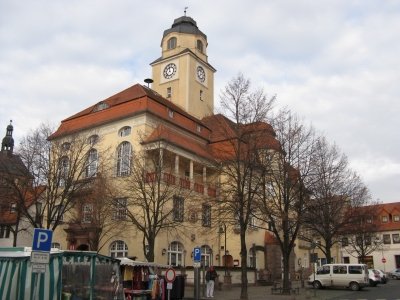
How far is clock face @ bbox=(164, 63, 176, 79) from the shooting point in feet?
161

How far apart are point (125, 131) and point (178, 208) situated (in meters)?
11.0

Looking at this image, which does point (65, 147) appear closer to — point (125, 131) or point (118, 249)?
point (125, 131)

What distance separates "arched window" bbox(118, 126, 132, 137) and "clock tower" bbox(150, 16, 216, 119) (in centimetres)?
1254

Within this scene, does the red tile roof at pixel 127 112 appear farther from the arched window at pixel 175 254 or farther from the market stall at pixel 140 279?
the market stall at pixel 140 279

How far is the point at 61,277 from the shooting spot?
13.1 m

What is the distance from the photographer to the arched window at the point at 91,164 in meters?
28.4

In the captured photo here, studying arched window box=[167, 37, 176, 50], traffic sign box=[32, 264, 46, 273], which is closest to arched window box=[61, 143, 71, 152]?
traffic sign box=[32, 264, 46, 273]

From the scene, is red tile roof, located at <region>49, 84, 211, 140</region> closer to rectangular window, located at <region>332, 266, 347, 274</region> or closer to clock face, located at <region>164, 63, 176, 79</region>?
clock face, located at <region>164, 63, 176, 79</region>

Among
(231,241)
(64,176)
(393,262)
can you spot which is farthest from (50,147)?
(393,262)

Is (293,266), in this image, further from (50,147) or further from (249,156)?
(50,147)

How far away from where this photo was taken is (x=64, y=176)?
2692 centimetres

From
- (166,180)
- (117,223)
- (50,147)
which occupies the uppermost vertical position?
(50,147)

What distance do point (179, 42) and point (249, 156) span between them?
30.7 metres

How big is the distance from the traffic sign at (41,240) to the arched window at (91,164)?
17.8m
